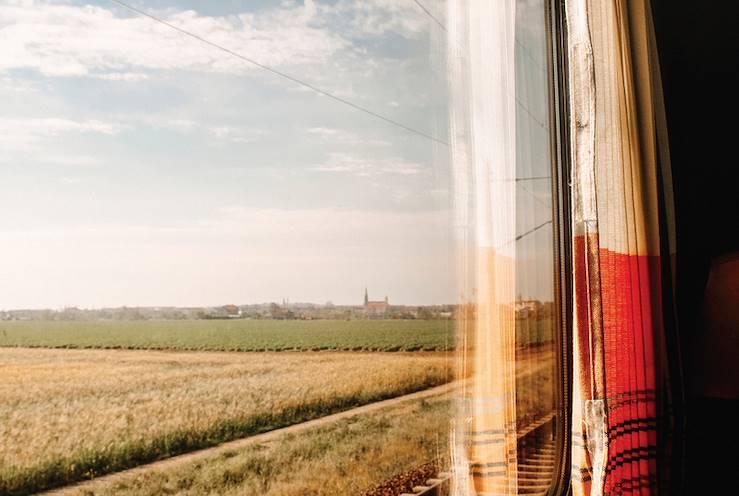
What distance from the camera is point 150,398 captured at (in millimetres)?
6309

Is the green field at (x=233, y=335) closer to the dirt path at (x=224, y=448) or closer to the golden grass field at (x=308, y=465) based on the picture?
the dirt path at (x=224, y=448)

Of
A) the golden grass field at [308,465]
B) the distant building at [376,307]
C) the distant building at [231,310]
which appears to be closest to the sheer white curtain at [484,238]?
the golden grass field at [308,465]

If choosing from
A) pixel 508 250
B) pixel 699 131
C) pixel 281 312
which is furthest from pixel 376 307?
pixel 508 250

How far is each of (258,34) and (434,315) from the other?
→ 883 cm

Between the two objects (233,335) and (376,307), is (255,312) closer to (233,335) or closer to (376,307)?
(233,335)

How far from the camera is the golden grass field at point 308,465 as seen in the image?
656 cm

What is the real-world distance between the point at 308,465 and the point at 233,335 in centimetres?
233

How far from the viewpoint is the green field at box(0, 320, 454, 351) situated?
3.94 metres

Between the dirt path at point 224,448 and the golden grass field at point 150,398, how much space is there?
10 cm

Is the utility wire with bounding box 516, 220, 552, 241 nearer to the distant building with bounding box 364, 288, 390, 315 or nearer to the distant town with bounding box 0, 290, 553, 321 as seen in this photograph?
the distant town with bounding box 0, 290, 553, 321

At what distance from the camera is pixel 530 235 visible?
1196 millimetres

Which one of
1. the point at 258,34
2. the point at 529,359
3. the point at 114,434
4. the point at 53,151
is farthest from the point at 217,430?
the point at 529,359

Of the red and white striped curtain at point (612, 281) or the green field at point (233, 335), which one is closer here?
the red and white striped curtain at point (612, 281)

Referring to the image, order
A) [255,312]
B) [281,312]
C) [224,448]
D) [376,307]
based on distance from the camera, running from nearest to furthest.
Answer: [224,448] < [255,312] < [376,307] < [281,312]
